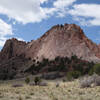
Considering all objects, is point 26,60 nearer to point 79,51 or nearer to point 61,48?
point 61,48

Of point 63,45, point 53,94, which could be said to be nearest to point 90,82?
point 53,94

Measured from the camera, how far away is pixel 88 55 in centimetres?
10088

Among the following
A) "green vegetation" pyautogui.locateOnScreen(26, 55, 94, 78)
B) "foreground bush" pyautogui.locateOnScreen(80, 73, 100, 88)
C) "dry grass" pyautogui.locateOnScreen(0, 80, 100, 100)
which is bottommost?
"dry grass" pyautogui.locateOnScreen(0, 80, 100, 100)

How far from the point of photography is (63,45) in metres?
109

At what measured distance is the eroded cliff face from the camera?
103500 millimetres

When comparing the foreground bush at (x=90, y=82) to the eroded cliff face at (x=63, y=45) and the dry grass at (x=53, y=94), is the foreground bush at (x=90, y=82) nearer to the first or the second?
the dry grass at (x=53, y=94)

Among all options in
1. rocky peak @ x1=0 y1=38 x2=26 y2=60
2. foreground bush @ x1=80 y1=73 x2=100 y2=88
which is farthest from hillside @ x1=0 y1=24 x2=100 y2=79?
foreground bush @ x1=80 y1=73 x2=100 y2=88

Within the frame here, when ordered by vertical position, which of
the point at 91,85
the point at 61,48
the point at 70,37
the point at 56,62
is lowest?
the point at 91,85

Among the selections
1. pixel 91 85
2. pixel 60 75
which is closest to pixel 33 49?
pixel 60 75

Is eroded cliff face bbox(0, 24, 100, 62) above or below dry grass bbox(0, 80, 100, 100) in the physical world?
above

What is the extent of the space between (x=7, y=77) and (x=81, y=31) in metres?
61.4

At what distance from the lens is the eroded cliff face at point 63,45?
10350 cm

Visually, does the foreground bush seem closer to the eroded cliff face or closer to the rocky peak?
the eroded cliff face

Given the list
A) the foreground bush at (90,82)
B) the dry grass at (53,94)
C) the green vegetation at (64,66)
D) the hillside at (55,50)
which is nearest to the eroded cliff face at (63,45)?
the hillside at (55,50)
